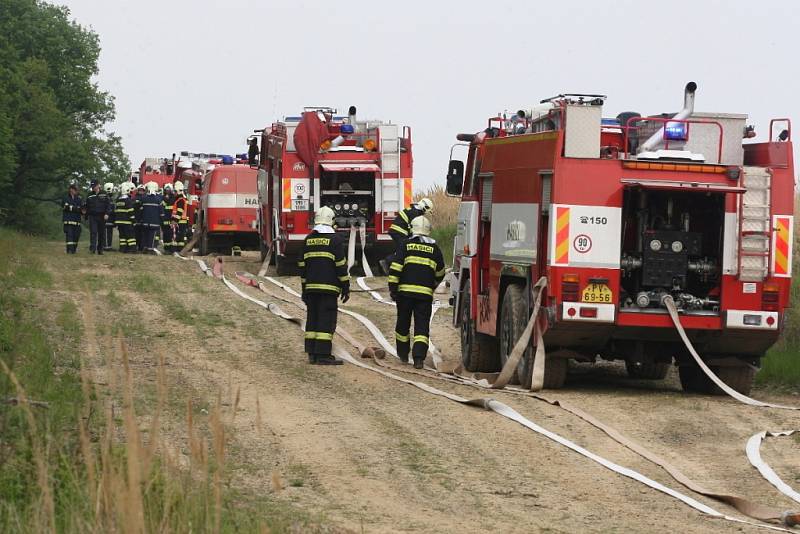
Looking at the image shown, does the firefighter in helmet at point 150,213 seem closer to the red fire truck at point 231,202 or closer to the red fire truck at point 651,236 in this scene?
the red fire truck at point 231,202

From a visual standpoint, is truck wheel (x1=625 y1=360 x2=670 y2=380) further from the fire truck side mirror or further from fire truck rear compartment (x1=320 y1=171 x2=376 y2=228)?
fire truck rear compartment (x1=320 y1=171 x2=376 y2=228)

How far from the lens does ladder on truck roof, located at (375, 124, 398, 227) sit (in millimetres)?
25766

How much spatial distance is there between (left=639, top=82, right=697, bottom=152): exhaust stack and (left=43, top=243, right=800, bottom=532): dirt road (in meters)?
2.30

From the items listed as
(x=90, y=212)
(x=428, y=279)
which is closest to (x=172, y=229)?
(x=90, y=212)

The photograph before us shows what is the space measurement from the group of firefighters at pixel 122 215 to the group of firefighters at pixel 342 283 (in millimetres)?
16751

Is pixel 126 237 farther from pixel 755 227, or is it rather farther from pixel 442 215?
pixel 755 227

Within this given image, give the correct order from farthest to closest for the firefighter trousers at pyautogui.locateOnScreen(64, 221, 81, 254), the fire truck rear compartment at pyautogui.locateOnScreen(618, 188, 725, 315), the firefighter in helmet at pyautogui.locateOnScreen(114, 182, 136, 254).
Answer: the firefighter in helmet at pyautogui.locateOnScreen(114, 182, 136, 254), the firefighter trousers at pyautogui.locateOnScreen(64, 221, 81, 254), the fire truck rear compartment at pyautogui.locateOnScreen(618, 188, 725, 315)

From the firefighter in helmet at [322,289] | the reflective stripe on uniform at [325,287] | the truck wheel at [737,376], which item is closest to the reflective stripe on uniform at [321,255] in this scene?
the firefighter in helmet at [322,289]

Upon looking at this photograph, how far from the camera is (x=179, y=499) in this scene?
6.26 metres

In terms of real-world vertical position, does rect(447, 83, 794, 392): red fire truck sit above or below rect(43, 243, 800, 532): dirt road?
above

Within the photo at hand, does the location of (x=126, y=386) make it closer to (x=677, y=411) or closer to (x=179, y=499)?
(x=179, y=499)

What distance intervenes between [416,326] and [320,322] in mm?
1190

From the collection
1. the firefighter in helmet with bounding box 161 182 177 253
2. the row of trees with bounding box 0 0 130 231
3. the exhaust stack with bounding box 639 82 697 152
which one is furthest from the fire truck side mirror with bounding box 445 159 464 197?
the row of trees with bounding box 0 0 130 231

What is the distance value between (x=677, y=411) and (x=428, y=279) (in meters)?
4.15
